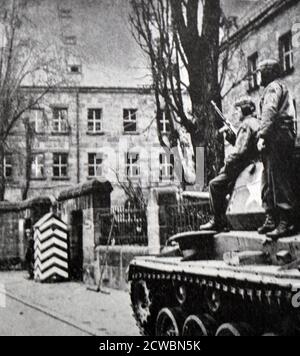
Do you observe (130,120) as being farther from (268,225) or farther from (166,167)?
(268,225)

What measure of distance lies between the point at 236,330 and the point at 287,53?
8986 mm

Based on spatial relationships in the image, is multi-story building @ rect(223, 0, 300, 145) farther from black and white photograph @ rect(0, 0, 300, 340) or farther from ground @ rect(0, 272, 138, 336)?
ground @ rect(0, 272, 138, 336)

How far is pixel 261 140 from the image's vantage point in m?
5.88

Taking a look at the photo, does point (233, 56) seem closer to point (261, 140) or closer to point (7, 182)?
point (7, 182)

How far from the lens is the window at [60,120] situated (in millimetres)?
11977

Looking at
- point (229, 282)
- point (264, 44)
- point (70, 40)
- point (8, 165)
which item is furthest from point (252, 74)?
point (229, 282)

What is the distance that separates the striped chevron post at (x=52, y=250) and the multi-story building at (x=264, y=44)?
4.96 meters

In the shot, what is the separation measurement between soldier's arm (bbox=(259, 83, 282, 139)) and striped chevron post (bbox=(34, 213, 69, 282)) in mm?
10298

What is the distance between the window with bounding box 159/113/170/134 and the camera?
12.6m

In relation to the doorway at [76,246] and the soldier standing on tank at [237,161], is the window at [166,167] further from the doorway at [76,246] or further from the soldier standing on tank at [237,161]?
the soldier standing on tank at [237,161]

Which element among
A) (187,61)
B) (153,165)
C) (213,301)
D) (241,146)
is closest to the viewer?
(213,301)

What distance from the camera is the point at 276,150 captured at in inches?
226
